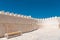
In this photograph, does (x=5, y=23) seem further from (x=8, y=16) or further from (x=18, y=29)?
(x=18, y=29)

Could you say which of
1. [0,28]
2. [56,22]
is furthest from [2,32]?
[56,22]

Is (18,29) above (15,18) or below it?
below

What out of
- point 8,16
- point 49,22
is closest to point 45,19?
point 49,22

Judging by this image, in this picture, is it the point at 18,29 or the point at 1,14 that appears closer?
the point at 1,14

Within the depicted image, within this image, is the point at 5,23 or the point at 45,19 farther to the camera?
the point at 45,19

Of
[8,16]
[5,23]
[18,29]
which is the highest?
[8,16]

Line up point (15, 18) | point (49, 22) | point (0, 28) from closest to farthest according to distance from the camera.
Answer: point (0, 28) → point (15, 18) → point (49, 22)

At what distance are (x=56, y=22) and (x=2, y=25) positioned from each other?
19.3 metres

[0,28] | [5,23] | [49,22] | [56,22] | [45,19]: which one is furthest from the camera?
[45,19]

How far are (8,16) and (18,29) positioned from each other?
2.41m

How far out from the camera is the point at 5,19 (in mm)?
9586

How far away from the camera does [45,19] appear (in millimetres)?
31234

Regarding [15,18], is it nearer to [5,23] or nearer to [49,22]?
[5,23]

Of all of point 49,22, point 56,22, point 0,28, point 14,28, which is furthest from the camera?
point 49,22
